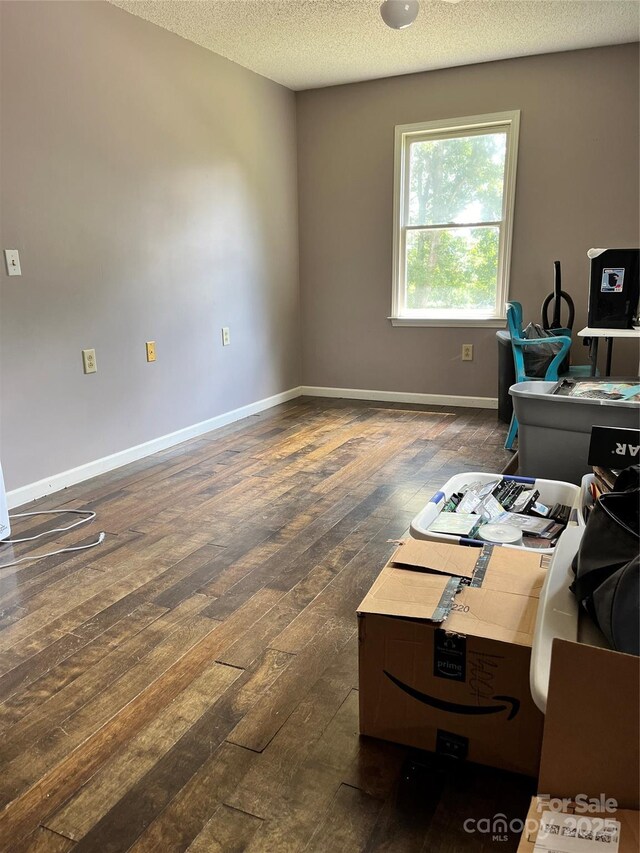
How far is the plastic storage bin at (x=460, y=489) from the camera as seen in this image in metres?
A: 1.57

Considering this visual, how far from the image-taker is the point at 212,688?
5.09 feet

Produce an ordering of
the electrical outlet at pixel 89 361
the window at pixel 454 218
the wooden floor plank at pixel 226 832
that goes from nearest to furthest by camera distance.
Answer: the wooden floor plank at pixel 226 832, the electrical outlet at pixel 89 361, the window at pixel 454 218

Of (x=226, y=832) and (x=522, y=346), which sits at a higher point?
(x=522, y=346)

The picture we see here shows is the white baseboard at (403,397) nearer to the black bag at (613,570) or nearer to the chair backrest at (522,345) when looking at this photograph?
the chair backrest at (522,345)

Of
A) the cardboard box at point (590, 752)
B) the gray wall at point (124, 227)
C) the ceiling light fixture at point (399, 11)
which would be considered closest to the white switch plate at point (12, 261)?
the gray wall at point (124, 227)

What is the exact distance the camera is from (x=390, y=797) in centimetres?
121

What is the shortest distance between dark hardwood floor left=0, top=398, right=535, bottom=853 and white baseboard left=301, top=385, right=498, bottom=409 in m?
1.90

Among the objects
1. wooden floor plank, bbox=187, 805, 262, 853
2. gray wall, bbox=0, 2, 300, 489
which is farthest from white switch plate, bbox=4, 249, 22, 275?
wooden floor plank, bbox=187, 805, 262, 853

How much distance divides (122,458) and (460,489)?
2189 millimetres

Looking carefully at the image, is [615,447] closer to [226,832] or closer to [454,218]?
[226,832]

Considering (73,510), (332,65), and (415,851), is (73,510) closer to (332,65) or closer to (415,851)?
(415,851)

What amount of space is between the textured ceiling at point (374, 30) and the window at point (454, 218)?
0.47m

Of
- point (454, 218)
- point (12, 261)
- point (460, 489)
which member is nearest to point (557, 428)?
point (460, 489)

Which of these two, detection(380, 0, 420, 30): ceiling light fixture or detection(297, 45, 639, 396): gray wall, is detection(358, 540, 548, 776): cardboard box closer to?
detection(380, 0, 420, 30): ceiling light fixture
